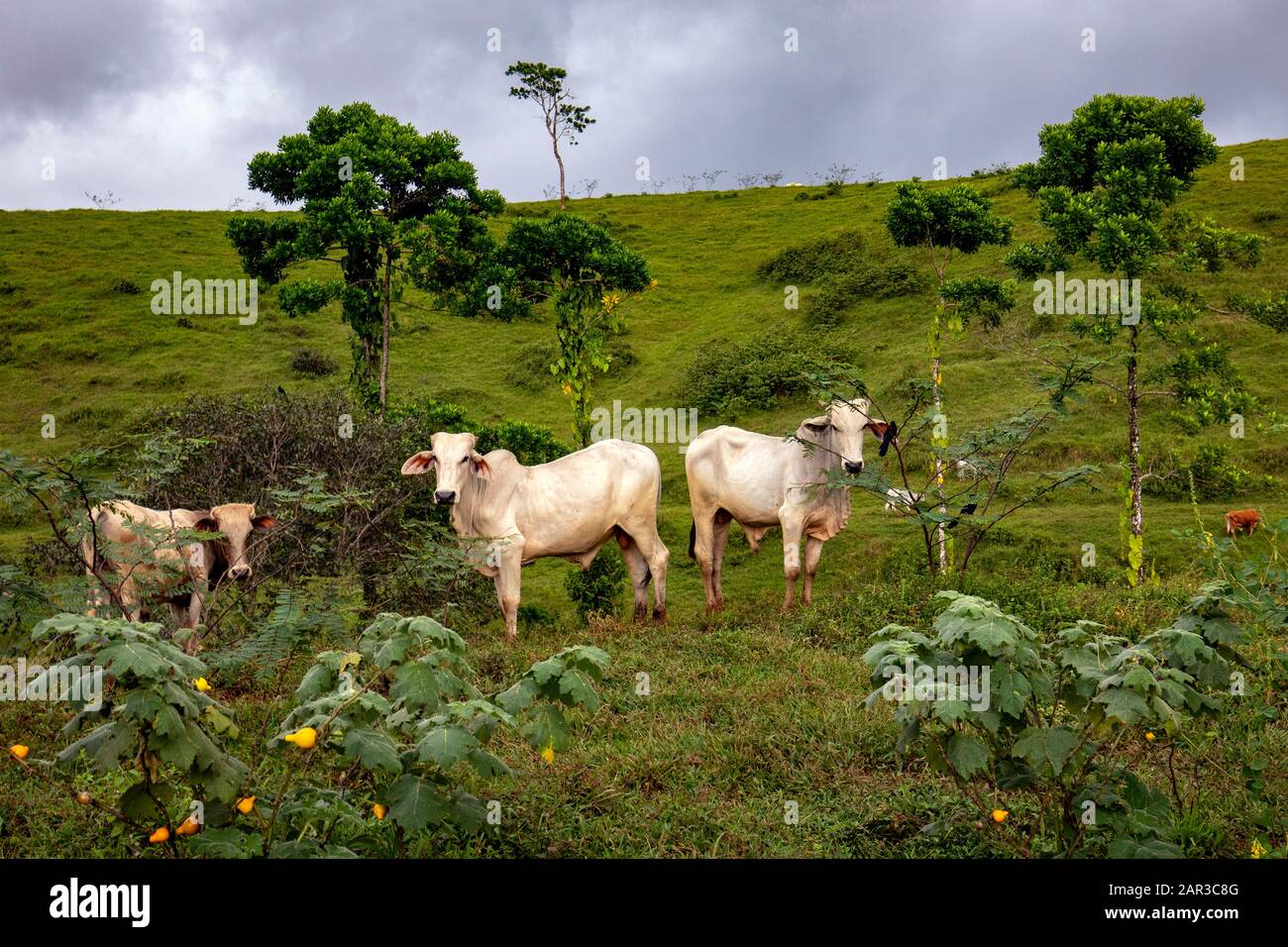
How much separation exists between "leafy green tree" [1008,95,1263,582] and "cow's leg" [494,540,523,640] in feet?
26.5

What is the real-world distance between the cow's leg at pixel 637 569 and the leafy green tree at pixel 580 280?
268 cm

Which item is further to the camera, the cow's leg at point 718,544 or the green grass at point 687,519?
the cow's leg at point 718,544

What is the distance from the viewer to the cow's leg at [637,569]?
12.6m

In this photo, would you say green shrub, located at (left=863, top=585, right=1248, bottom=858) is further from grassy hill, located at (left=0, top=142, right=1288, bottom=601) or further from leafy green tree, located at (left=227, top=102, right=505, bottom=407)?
leafy green tree, located at (left=227, top=102, right=505, bottom=407)

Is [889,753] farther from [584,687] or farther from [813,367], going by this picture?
[813,367]

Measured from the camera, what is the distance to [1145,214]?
1438 cm

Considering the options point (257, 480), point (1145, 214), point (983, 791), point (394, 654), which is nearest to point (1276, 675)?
point (983, 791)

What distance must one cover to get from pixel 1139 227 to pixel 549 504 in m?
8.82

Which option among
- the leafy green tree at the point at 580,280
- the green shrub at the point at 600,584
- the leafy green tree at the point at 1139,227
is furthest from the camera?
the leafy green tree at the point at 580,280

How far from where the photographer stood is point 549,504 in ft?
38.9

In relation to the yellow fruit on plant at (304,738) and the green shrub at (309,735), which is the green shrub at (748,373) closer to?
the green shrub at (309,735)

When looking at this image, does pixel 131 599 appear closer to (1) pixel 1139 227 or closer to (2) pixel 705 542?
(2) pixel 705 542

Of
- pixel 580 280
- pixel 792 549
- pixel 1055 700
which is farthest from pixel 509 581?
pixel 1055 700

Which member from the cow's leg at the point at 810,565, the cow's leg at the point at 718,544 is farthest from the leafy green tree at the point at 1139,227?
the cow's leg at the point at 718,544
